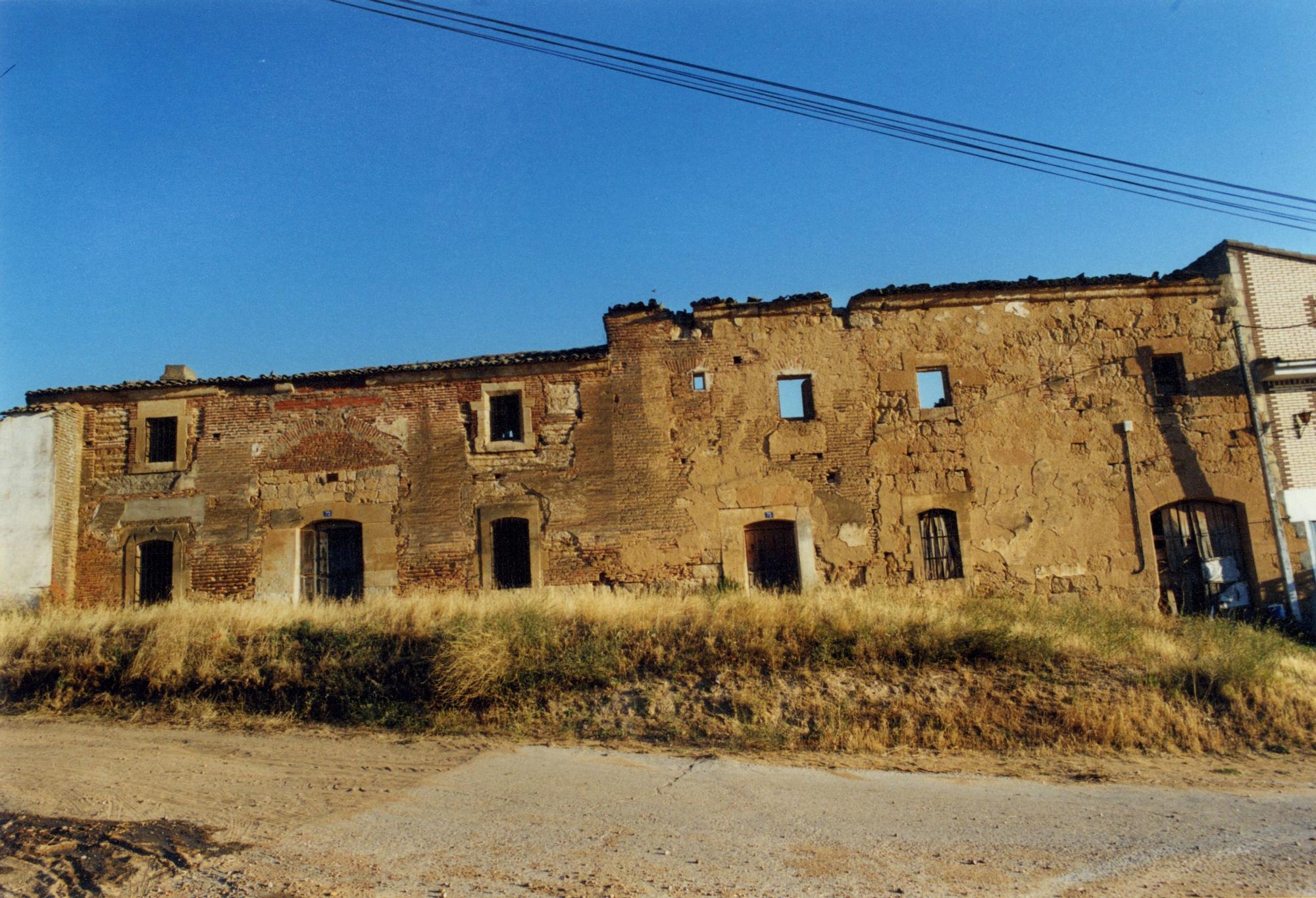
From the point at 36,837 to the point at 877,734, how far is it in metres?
7.37

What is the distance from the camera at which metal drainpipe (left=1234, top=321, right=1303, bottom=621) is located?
49.5 ft

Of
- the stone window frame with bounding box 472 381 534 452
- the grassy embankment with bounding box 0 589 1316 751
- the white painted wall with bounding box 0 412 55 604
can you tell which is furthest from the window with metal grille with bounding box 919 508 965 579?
the white painted wall with bounding box 0 412 55 604

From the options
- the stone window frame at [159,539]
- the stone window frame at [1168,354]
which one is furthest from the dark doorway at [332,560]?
the stone window frame at [1168,354]

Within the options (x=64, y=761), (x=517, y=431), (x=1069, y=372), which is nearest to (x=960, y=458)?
(x=1069, y=372)

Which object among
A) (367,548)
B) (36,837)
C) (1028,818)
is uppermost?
(367,548)

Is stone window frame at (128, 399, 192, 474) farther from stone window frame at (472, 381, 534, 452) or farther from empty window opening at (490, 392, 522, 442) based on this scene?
empty window opening at (490, 392, 522, 442)

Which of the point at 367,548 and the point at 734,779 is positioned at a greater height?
the point at 367,548

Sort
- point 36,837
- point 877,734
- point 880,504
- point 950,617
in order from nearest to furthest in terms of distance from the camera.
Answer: point 36,837
point 877,734
point 950,617
point 880,504

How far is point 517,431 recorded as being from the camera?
15875 mm

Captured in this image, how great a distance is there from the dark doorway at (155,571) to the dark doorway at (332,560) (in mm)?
2330

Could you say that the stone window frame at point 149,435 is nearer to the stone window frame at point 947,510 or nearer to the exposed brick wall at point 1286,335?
the stone window frame at point 947,510

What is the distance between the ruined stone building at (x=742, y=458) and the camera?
1526cm

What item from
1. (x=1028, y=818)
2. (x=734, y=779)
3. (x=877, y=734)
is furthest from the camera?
(x=877, y=734)

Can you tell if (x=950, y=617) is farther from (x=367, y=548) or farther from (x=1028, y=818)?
(x=367, y=548)
